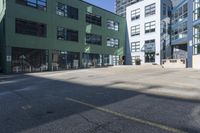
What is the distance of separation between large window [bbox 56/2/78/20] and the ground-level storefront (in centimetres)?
589

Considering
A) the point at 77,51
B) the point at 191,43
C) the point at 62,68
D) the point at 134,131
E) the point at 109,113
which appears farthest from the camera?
the point at 77,51

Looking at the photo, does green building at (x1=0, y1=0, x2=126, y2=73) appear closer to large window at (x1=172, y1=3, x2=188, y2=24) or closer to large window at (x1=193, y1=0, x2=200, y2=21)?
large window at (x1=172, y1=3, x2=188, y2=24)

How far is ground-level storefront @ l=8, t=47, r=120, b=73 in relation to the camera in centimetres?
2780

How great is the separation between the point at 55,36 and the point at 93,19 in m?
9.87

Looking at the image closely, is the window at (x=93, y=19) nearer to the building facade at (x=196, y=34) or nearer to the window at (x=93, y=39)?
the window at (x=93, y=39)

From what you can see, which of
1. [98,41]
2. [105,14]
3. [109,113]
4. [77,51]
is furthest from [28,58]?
[109,113]

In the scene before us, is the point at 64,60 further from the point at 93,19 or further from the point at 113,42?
the point at 113,42

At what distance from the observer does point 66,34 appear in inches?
1356

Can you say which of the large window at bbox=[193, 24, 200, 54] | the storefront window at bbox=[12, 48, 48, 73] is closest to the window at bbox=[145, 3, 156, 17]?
the large window at bbox=[193, 24, 200, 54]

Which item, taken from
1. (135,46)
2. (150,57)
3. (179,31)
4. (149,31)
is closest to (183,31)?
(179,31)

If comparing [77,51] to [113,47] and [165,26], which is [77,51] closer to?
[113,47]

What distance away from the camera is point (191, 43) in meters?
27.7

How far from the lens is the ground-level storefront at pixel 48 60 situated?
2780cm

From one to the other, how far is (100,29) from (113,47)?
210 inches
